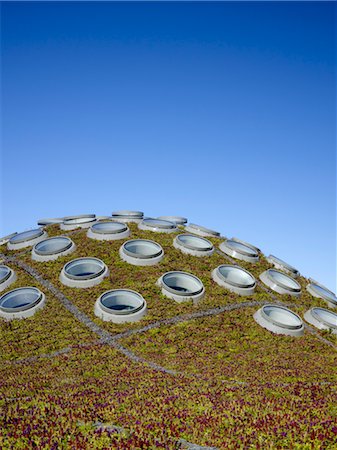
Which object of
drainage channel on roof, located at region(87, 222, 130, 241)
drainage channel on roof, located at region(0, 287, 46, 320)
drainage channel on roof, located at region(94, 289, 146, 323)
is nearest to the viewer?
drainage channel on roof, located at region(94, 289, 146, 323)

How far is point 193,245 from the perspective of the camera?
148 feet

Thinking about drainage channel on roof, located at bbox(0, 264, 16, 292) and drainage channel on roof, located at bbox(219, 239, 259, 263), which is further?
drainage channel on roof, located at bbox(219, 239, 259, 263)

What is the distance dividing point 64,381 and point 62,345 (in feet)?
28.3

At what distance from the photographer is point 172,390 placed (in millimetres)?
16688

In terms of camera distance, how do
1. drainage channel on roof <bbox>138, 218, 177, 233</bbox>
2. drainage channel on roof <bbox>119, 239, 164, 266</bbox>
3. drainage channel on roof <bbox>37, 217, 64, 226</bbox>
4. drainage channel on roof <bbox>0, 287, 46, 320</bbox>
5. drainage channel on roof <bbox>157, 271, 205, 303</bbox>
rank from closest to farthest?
drainage channel on roof <bbox>0, 287, 46, 320</bbox> < drainage channel on roof <bbox>157, 271, 205, 303</bbox> < drainage channel on roof <bbox>119, 239, 164, 266</bbox> < drainage channel on roof <bbox>138, 218, 177, 233</bbox> < drainage channel on roof <bbox>37, 217, 64, 226</bbox>

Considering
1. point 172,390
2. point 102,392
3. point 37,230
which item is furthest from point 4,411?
point 37,230

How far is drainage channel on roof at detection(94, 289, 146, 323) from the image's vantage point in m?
32.0

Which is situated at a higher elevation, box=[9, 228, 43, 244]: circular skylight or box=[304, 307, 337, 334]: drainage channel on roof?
box=[304, 307, 337, 334]: drainage channel on roof

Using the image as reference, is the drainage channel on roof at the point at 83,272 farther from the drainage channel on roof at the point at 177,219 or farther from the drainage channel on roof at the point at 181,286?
the drainage channel on roof at the point at 177,219

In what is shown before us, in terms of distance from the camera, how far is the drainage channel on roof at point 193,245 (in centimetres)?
4338

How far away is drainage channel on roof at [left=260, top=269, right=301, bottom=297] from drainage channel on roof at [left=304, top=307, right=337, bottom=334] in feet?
11.3

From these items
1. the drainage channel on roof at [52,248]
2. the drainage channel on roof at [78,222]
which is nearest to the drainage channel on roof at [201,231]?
Result: the drainage channel on roof at [78,222]

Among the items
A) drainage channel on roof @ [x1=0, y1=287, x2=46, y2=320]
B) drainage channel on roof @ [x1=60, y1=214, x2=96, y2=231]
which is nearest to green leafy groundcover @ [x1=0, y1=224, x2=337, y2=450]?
drainage channel on roof @ [x1=0, y1=287, x2=46, y2=320]

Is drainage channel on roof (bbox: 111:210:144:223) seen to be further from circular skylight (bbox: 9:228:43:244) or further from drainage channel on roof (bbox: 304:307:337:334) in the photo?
drainage channel on roof (bbox: 304:307:337:334)
